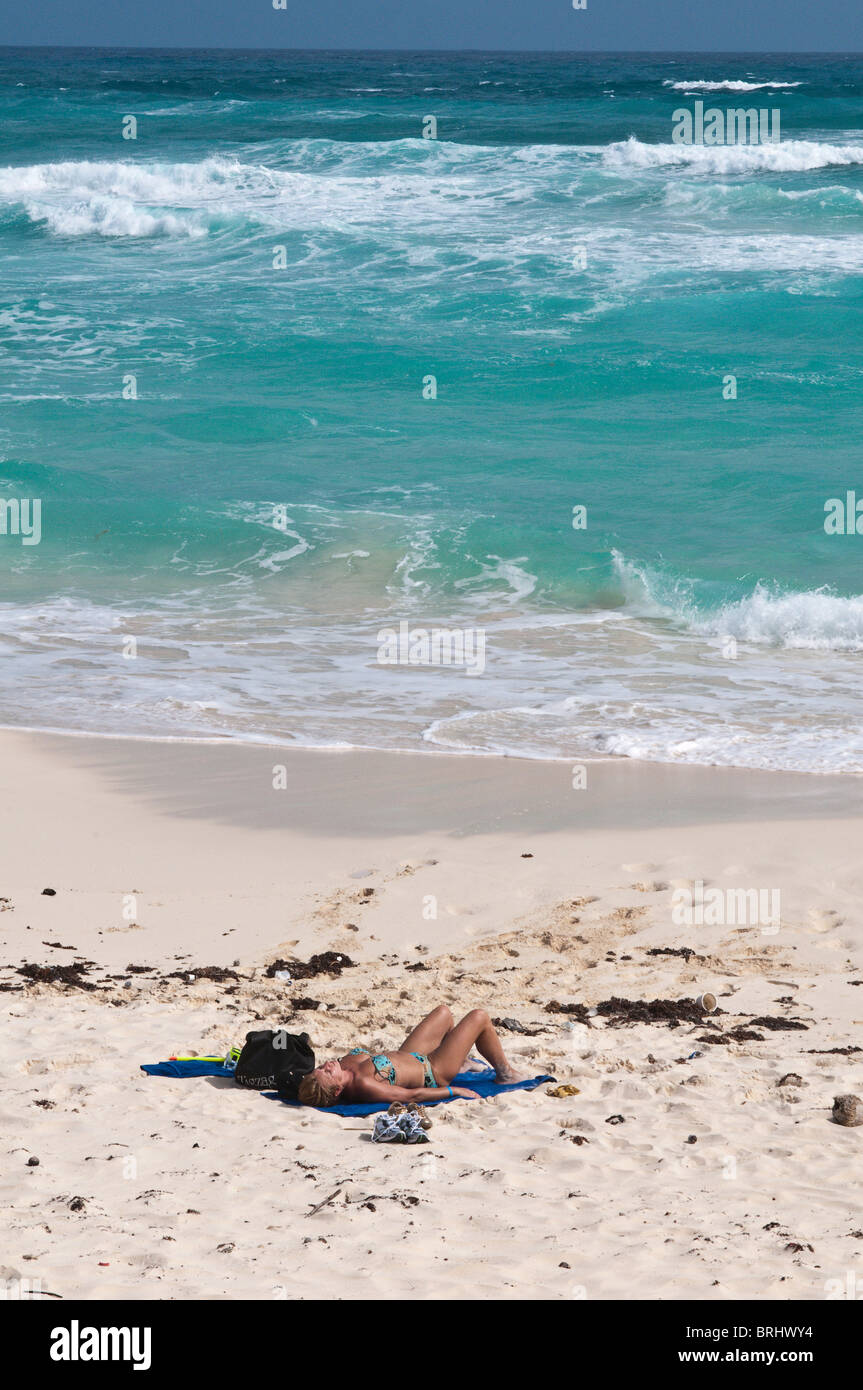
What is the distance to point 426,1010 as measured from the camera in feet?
20.0

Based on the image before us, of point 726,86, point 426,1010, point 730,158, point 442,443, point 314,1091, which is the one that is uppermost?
point 726,86

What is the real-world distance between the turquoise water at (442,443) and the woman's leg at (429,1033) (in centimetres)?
373

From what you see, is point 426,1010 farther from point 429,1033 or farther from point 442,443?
point 442,443

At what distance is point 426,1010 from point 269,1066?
3.49ft

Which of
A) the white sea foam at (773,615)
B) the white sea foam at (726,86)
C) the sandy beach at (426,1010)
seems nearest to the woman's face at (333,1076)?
the sandy beach at (426,1010)

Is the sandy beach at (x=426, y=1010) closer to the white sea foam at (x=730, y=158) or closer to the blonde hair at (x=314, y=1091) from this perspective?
the blonde hair at (x=314, y=1091)

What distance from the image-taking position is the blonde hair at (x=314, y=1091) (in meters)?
5.23

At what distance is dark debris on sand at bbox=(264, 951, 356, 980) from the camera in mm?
6391

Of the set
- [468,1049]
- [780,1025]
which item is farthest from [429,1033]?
[780,1025]

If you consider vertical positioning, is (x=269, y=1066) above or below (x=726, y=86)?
below

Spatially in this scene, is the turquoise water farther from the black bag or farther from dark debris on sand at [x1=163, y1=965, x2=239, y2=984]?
the black bag

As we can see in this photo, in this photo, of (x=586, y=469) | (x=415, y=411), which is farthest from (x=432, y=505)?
(x=415, y=411)
